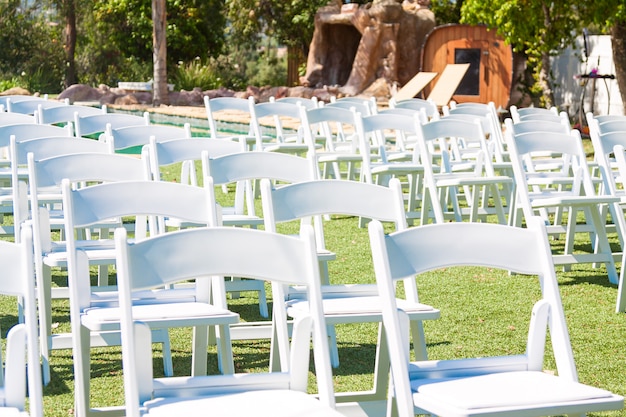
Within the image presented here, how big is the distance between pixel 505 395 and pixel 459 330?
2.63m

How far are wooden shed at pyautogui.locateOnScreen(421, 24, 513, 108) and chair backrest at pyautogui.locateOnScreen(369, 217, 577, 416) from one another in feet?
58.8

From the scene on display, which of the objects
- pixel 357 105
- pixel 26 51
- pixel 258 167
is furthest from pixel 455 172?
pixel 26 51

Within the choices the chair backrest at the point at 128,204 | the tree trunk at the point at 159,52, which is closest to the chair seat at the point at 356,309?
the chair backrest at the point at 128,204

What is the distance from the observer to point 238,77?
1278 inches

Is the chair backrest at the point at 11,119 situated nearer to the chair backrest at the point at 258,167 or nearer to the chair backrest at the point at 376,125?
the chair backrest at the point at 376,125

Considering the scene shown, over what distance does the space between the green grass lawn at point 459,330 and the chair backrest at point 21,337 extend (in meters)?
1.34

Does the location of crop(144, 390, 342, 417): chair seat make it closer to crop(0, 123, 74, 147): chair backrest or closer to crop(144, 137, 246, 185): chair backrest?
crop(144, 137, 246, 185): chair backrest

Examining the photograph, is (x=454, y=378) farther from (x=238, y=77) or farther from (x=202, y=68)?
(x=238, y=77)

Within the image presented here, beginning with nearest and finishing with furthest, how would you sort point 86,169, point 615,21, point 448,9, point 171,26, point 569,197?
1. point 86,169
2. point 569,197
3. point 615,21
4. point 448,9
5. point 171,26

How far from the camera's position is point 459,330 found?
222 inches

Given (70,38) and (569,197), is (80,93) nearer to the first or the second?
(70,38)

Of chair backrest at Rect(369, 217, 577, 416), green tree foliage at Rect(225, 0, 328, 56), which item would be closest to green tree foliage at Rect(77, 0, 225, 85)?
green tree foliage at Rect(225, 0, 328, 56)

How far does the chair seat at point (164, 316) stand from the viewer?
3631 mm

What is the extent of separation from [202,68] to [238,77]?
9.94 ft
